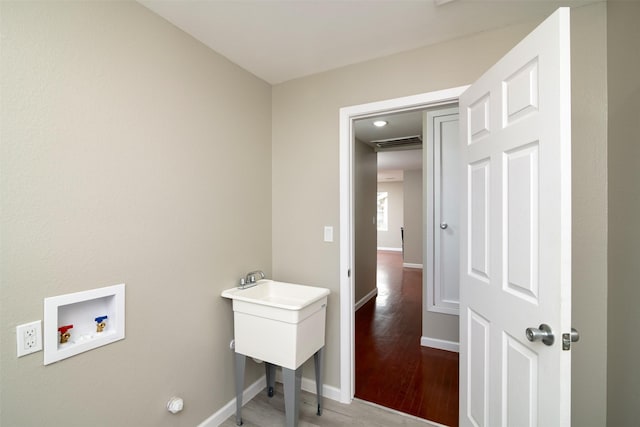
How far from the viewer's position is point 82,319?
130cm

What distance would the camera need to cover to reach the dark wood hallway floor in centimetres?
211

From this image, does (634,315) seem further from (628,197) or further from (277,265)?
(277,265)

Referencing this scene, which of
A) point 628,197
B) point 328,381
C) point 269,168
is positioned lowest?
point 328,381

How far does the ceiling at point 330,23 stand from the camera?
1.48 m

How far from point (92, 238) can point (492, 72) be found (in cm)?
202

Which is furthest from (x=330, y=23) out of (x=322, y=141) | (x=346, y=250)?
A: (x=346, y=250)

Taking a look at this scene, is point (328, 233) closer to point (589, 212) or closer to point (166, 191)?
point (166, 191)

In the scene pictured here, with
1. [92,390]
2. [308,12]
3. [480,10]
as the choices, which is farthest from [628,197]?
[92,390]

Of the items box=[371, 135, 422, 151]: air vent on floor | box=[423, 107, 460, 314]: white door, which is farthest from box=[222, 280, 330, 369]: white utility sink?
box=[371, 135, 422, 151]: air vent on floor

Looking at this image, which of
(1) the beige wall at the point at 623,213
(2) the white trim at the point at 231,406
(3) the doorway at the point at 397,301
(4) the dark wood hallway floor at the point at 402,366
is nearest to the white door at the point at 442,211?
(3) the doorway at the point at 397,301

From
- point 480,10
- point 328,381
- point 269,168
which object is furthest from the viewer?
point 269,168

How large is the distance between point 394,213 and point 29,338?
31.7 ft

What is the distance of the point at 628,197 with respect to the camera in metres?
1.26

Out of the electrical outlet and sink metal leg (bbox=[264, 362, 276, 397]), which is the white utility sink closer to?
sink metal leg (bbox=[264, 362, 276, 397])
